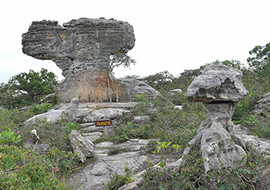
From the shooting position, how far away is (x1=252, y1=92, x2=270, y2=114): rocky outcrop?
8623 millimetres

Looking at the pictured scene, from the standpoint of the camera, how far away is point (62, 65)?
44.9 ft

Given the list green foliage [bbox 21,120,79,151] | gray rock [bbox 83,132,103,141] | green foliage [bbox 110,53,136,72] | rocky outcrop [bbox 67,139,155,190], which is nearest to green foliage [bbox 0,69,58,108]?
green foliage [bbox 110,53,136,72]

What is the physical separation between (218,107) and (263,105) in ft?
22.5

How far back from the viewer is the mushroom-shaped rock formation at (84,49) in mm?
13070

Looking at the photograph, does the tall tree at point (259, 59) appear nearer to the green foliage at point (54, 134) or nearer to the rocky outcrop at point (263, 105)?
the rocky outcrop at point (263, 105)

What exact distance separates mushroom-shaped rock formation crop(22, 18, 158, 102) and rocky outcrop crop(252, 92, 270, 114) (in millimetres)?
7224

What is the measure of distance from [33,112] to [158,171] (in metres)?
10.5

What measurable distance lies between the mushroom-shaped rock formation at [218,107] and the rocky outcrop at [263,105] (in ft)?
20.7

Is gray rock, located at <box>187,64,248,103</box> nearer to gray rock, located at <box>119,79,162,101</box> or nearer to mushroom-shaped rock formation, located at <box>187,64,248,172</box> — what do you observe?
mushroom-shaped rock formation, located at <box>187,64,248,172</box>

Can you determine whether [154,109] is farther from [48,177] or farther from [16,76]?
[16,76]

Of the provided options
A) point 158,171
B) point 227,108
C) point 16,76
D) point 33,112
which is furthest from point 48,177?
point 16,76

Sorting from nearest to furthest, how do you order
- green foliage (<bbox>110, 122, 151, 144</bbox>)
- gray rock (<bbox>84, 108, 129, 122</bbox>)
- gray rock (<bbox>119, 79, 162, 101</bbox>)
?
green foliage (<bbox>110, 122, 151, 144</bbox>) < gray rock (<bbox>84, 108, 129, 122</bbox>) < gray rock (<bbox>119, 79, 162, 101</bbox>)

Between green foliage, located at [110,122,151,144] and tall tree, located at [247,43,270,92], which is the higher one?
tall tree, located at [247,43,270,92]

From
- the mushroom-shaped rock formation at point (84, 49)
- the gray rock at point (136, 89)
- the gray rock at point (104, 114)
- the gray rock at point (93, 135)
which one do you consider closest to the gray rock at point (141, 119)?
the gray rock at point (104, 114)
